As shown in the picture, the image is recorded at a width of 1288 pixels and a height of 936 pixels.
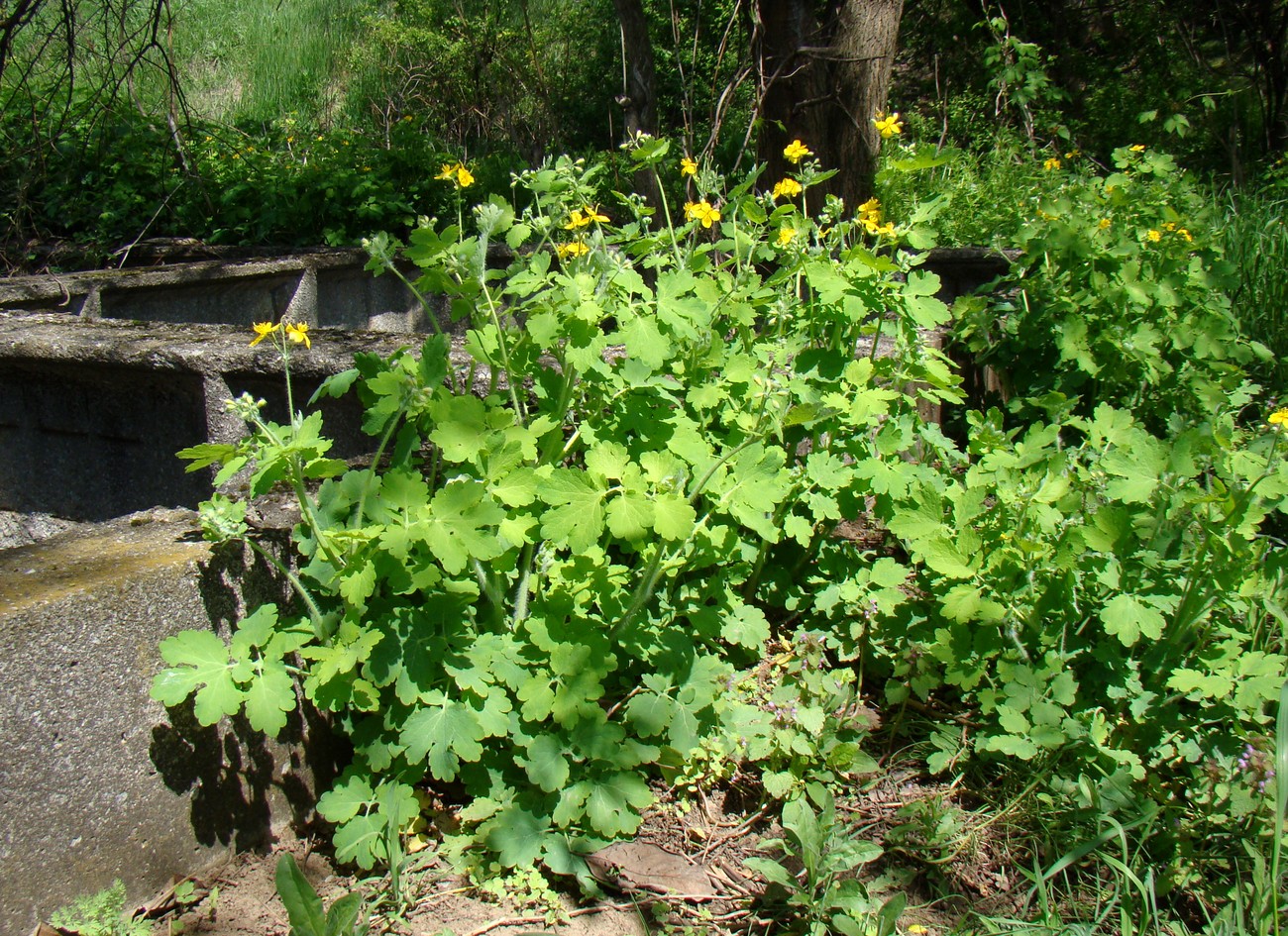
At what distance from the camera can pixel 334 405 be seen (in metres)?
2.38

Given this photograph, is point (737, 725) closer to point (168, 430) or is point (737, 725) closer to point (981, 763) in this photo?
point (981, 763)

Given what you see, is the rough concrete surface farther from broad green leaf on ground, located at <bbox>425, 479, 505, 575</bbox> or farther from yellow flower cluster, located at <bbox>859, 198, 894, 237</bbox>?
yellow flower cluster, located at <bbox>859, 198, 894, 237</bbox>

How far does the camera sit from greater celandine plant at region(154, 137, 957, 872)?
5.60 feet

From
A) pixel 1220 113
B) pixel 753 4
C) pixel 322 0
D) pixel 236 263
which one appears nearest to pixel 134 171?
pixel 236 263

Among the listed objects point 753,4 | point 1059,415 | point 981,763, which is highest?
point 753,4

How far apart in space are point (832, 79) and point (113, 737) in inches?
155

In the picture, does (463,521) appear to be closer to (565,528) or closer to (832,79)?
(565,528)

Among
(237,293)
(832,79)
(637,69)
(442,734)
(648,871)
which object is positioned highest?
(637,69)

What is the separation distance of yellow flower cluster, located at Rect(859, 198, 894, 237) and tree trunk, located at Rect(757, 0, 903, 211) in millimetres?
2060

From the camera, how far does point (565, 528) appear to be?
1.72 meters

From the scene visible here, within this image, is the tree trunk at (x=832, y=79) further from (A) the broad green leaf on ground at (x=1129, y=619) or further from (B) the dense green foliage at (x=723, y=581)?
(A) the broad green leaf on ground at (x=1129, y=619)

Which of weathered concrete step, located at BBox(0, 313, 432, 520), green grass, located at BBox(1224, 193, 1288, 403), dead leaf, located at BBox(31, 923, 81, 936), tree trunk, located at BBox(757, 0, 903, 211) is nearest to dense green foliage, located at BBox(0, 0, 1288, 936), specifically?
weathered concrete step, located at BBox(0, 313, 432, 520)

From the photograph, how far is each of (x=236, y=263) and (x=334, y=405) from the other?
2.26 m

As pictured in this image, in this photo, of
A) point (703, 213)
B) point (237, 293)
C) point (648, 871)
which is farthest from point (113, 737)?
point (237, 293)
